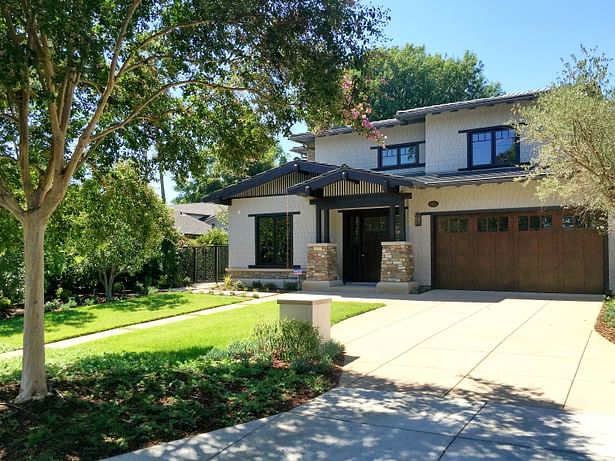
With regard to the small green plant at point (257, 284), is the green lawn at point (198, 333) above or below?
below

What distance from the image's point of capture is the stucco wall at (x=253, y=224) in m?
19.5

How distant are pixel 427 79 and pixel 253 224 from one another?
68.3 feet

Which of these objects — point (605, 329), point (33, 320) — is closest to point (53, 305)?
point (33, 320)

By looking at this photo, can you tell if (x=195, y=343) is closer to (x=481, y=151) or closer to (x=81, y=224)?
(x=81, y=224)

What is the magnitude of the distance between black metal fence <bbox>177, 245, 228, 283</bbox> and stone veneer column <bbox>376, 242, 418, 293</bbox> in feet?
29.8

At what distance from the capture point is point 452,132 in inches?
714

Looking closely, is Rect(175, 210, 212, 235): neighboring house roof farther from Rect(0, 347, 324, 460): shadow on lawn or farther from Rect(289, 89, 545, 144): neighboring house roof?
Rect(0, 347, 324, 460): shadow on lawn

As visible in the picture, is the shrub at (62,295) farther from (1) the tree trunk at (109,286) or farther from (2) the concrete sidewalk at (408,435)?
(2) the concrete sidewalk at (408,435)

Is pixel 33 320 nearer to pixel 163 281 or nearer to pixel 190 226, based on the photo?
pixel 163 281

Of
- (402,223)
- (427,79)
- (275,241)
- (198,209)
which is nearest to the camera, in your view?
(402,223)

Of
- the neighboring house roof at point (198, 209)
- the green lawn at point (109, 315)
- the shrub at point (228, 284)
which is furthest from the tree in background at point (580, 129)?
the neighboring house roof at point (198, 209)

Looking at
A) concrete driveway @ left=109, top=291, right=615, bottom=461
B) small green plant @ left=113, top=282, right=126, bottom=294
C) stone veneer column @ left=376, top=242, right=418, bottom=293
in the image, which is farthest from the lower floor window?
concrete driveway @ left=109, top=291, right=615, bottom=461

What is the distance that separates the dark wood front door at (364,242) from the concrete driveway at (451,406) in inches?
344

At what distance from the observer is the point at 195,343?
9.30 m
